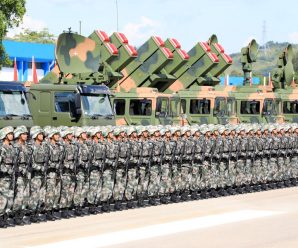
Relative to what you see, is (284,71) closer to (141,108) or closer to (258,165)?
(141,108)

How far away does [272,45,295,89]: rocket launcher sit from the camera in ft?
108

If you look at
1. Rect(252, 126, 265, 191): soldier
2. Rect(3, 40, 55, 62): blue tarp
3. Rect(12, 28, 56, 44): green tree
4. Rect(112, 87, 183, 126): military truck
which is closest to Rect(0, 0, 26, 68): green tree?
Rect(112, 87, 183, 126): military truck

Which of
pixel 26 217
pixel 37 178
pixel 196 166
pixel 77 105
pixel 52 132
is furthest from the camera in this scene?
pixel 77 105

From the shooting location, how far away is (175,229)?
12.9 metres

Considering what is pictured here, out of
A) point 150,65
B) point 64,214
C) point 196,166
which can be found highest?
point 150,65

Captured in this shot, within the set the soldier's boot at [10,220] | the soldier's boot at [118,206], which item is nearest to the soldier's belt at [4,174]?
the soldier's boot at [10,220]

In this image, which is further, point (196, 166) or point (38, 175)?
point (196, 166)

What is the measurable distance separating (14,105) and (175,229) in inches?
208

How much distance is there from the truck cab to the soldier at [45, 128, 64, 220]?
534 cm

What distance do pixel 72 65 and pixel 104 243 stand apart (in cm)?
1098

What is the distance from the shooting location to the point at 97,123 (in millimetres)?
19281

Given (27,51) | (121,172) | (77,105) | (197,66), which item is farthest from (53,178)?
(27,51)

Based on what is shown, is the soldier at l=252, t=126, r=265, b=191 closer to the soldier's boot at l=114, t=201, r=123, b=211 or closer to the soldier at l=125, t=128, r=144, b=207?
the soldier at l=125, t=128, r=144, b=207

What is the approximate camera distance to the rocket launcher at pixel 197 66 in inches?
1243
